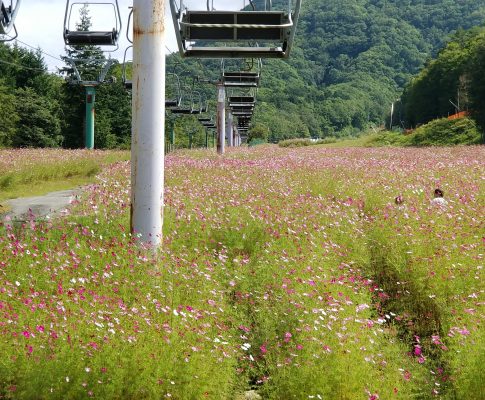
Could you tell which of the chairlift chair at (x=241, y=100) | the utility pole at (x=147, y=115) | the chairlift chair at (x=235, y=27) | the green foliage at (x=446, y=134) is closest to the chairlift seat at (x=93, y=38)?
the chairlift chair at (x=235, y=27)

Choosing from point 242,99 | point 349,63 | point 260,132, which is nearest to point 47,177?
point 242,99

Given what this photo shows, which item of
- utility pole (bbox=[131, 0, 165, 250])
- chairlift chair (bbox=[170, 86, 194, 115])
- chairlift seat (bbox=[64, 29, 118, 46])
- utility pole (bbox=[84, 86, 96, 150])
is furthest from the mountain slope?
utility pole (bbox=[131, 0, 165, 250])

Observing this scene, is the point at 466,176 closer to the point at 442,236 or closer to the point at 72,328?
the point at 442,236

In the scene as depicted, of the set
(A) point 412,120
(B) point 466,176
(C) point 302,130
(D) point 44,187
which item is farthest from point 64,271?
(C) point 302,130

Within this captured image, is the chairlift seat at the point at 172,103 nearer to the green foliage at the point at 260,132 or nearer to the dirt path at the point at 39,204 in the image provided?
the dirt path at the point at 39,204

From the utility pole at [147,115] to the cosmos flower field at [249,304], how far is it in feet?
1.20

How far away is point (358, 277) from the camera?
266 inches

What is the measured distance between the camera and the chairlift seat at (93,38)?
14.1m

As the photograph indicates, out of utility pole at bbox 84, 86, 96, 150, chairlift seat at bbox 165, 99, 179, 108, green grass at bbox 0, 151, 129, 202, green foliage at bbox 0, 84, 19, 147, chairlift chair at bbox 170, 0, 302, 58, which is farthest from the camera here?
green foliage at bbox 0, 84, 19, 147

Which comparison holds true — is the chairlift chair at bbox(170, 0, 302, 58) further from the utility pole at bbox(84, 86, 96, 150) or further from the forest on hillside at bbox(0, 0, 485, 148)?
the forest on hillside at bbox(0, 0, 485, 148)

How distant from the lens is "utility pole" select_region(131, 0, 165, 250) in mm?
7457

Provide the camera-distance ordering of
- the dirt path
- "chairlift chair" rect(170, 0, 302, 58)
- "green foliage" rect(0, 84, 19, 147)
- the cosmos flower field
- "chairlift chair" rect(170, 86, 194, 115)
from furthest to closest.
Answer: "green foliage" rect(0, 84, 19, 147), "chairlift chair" rect(170, 86, 194, 115), the dirt path, "chairlift chair" rect(170, 0, 302, 58), the cosmos flower field

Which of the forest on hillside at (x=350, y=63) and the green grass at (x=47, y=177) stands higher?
the forest on hillside at (x=350, y=63)

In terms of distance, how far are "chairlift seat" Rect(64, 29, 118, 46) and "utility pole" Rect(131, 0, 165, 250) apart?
22.7 feet
